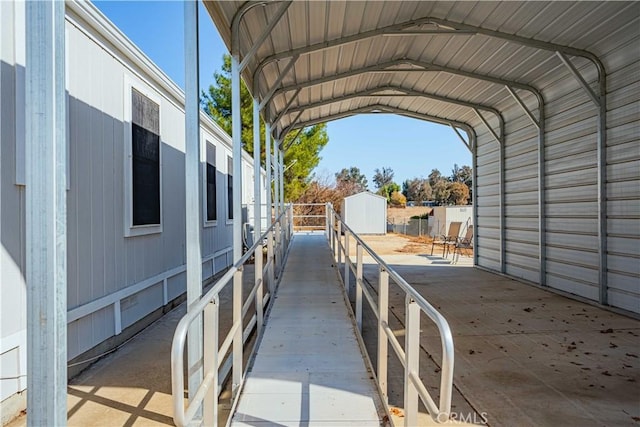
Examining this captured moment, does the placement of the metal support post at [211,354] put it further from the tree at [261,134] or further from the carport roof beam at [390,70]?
the tree at [261,134]

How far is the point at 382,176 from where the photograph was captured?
199 ft

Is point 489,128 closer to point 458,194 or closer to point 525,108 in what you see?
point 525,108

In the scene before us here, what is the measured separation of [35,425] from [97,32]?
12.0 feet

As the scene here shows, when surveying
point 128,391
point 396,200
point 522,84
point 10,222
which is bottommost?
point 128,391

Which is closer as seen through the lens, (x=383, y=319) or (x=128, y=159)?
(x=383, y=319)

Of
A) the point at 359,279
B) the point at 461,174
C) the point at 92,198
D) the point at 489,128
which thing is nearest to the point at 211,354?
the point at 359,279

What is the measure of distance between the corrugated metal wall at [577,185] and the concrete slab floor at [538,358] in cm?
58

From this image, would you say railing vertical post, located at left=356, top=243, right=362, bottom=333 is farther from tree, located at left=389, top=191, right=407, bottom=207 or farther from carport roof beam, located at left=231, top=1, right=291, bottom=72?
tree, located at left=389, top=191, right=407, bottom=207

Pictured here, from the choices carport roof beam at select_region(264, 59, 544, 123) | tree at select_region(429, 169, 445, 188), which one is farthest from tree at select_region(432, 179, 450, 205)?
carport roof beam at select_region(264, 59, 544, 123)

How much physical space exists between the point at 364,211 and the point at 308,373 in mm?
17961

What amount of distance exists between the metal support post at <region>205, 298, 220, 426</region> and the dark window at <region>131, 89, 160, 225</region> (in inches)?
119

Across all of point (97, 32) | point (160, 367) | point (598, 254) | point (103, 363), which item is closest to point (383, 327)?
point (160, 367)

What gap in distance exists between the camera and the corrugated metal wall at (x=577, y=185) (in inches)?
204

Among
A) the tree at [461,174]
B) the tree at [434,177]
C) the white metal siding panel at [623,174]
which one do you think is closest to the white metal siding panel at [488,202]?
the white metal siding panel at [623,174]
